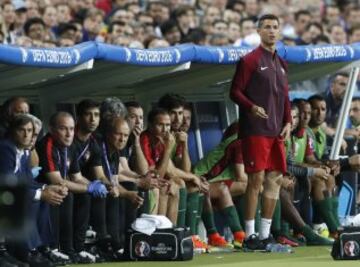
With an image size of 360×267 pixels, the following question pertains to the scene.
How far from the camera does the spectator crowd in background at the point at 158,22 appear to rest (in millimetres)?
17578

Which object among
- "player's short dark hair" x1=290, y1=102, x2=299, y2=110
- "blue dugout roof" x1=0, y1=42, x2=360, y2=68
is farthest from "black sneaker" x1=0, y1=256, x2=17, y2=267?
"player's short dark hair" x1=290, y1=102, x2=299, y2=110

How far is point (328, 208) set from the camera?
15.4m

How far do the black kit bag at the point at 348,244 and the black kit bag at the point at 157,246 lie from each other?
1.41 m

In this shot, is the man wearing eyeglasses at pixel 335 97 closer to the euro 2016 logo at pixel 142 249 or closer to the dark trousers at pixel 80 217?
the euro 2016 logo at pixel 142 249

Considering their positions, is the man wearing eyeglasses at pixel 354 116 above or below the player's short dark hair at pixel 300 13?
below

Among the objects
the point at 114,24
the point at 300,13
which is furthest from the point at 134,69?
the point at 300,13

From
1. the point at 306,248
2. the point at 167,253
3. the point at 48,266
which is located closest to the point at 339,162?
the point at 306,248

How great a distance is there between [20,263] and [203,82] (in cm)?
494

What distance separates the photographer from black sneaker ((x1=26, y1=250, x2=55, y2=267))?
10.9 m

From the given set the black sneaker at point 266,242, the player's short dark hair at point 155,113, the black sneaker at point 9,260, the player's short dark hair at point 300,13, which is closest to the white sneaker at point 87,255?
the black sneaker at point 9,260

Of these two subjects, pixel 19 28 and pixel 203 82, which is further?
pixel 19 28

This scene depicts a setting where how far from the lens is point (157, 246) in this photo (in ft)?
39.9

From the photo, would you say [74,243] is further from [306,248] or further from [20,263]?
[306,248]

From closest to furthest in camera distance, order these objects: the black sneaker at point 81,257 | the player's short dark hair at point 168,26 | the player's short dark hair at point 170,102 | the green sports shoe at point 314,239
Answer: the black sneaker at point 81,257 < the player's short dark hair at point 170,102 < the green sports shoe at point 314,239 < the player's short dark hair at point 168,26
